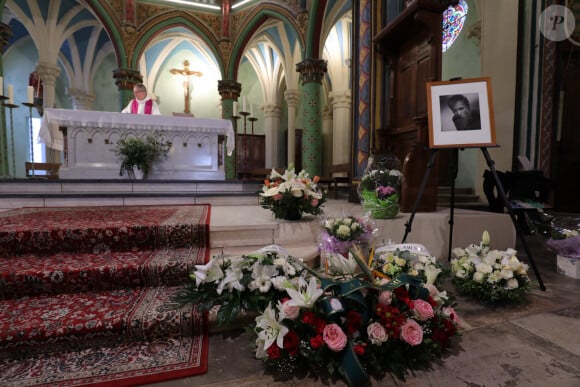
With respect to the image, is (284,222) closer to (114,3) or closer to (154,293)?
(154,293)

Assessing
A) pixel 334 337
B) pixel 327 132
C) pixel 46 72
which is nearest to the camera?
pixel 334 337

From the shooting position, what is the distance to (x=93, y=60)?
1338cm

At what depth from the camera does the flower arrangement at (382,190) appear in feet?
10.3

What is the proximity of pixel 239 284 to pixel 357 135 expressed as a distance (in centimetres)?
425

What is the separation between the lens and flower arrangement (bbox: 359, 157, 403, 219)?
312 cm

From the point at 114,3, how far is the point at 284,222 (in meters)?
11.6

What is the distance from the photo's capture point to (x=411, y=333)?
1.42 meters

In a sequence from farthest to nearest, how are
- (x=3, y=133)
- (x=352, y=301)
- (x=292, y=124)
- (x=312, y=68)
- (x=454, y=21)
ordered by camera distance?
(x=292, y=124), (x=454, y=21), (x=312, y=68), (x=3, y=133), (x=352, y=301)

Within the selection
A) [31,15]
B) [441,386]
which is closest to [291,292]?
[441,386]

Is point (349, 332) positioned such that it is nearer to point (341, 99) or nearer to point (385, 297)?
point (385, 297)

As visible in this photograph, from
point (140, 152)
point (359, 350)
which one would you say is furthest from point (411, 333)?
point (140, 152)

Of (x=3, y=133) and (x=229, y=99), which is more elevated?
(x=229, y=99)

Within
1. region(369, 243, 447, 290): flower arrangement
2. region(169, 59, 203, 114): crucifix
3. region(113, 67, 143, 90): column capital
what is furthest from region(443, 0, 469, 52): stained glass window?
region(169, 59, 203, 114): crucifix

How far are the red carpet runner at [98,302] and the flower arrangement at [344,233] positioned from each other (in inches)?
38.9
